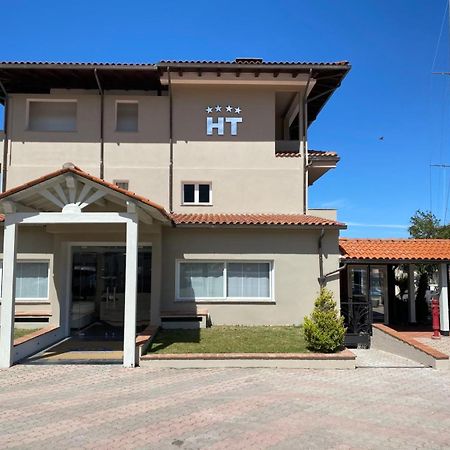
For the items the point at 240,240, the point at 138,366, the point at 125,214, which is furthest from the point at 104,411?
the point at 240,240

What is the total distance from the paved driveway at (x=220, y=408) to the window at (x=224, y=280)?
15.3 feet

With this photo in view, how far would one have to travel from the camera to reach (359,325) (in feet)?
47.5

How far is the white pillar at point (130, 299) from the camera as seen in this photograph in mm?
10117

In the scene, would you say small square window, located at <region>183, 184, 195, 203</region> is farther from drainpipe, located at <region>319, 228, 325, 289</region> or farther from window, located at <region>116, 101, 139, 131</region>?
drainpipe, located at <region>319, 228, 325, 289</region>

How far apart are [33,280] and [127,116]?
714 cm

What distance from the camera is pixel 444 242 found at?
1734 cm

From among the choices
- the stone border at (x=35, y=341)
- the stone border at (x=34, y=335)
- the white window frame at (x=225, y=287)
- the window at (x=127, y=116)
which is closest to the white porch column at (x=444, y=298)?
the white window frame at (x=225, y=287)

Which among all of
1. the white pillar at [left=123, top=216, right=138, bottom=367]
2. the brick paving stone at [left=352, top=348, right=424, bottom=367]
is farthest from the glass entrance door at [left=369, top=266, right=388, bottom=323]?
the white pillar at [left=123, top=216, right=138, bottom=367]

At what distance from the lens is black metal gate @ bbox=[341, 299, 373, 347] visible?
46.9 feet

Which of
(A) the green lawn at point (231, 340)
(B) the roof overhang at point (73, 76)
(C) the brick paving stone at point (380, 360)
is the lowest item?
(C) the brick paving stone at point (380, 360)

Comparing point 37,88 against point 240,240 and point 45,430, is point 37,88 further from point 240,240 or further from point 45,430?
point 45,430

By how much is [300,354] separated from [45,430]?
5.87m

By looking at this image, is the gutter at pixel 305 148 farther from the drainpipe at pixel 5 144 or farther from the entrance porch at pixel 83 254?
the drainpipe at pixel 5 144

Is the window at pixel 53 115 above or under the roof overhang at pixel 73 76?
under
